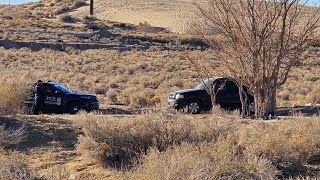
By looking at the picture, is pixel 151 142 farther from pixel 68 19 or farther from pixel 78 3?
pixel 78 3

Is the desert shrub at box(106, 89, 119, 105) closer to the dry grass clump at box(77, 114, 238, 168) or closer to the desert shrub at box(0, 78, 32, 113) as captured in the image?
the desert shrub at box(0, 78, 32, 113)

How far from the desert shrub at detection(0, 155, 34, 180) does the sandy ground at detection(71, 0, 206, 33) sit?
77.1 m

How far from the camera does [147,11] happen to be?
108438mm

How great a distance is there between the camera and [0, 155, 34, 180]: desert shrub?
8.48 m

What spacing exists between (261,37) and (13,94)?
28.1ft

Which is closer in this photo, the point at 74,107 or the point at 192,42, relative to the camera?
the point at 74,107

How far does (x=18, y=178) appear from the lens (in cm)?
845

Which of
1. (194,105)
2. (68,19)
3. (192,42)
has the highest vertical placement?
(68,19)

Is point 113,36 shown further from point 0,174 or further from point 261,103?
point 0,174

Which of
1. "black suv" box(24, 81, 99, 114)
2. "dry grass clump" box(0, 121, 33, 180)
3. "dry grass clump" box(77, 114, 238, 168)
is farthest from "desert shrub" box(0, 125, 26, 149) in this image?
"black suv" box(24, 81, 99, 114)

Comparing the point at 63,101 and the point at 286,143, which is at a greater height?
the point at 286,143

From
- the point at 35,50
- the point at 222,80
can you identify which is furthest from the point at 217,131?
the point at 35,50

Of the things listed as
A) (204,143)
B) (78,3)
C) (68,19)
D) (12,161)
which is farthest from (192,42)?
(12,161)

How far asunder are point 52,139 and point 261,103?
7.45 m
